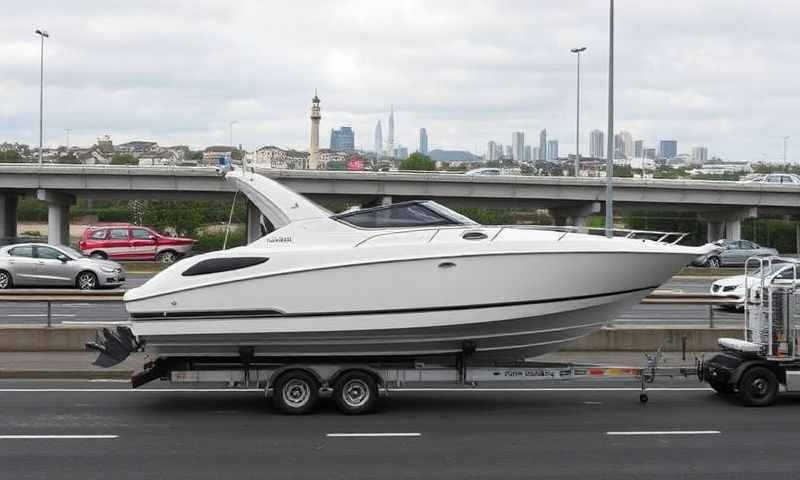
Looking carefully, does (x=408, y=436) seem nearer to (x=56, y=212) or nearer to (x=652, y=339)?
(x=652, y=339)

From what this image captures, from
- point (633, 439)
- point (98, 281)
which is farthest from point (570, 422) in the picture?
point (98, 281)

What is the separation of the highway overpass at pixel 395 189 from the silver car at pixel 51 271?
29.5 m

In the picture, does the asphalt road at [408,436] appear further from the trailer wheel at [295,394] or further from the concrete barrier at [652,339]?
the concrete barrier at [652,339]

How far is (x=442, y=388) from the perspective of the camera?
14320 mm

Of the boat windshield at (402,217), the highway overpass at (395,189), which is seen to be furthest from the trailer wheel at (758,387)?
the highway overpass at (395,189)

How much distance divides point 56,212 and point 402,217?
2113 inches

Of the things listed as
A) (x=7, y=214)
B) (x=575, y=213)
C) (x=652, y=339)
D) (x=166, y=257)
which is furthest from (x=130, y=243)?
(x=575, y=213)

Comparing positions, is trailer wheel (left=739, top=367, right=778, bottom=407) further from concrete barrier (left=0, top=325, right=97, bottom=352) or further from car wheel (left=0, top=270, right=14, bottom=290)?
car wheel (left=0, top=270, right=14, bottom=290)

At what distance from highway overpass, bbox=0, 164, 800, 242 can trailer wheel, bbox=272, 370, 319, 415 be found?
46.6m

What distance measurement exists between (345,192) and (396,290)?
49518 millimetres

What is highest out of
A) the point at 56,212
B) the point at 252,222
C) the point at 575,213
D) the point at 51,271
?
the point at 575,213

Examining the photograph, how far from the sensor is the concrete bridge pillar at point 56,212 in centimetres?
6006

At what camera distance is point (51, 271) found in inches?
1119

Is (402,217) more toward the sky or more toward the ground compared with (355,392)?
more toward the sky
